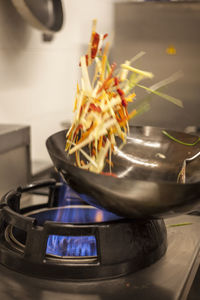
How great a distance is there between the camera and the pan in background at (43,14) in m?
1.49

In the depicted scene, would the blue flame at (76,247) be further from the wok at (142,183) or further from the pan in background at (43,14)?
the pan in background at (43,14)

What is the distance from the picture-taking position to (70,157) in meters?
0.78

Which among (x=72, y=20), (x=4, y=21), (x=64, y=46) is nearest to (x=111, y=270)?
(x=4, y=21)

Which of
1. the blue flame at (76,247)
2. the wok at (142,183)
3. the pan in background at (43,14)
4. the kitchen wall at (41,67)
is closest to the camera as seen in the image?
the wok at (142,183)

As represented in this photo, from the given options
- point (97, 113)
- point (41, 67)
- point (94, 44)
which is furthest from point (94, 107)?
point (41, 67)

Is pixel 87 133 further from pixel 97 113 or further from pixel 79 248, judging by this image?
pixel 79 248

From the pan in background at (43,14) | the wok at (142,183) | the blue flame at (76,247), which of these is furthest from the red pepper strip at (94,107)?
the pan in background at (43,14)

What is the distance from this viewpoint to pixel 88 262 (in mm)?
692

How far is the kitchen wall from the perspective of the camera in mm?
1609

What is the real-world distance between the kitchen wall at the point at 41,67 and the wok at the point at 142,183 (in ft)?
2.97

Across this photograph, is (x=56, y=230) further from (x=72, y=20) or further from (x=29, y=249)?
(x=72, y=20)

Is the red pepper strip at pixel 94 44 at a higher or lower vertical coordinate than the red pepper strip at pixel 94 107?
higher

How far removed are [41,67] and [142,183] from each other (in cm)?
143

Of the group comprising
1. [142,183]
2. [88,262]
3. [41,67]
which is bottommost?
[88,262]
